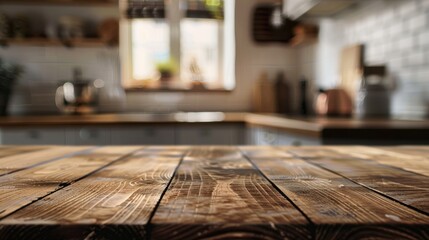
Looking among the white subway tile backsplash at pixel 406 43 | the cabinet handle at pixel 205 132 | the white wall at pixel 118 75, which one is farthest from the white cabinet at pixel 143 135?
the white subway tile backsplash at pixel 406 43

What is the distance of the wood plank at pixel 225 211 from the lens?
0.36 m

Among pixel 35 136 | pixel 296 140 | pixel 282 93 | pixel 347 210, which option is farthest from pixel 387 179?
pixel 282 93

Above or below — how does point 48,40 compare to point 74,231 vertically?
above

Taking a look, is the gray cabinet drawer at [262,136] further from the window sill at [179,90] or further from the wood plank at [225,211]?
the wood plank at [225,211]

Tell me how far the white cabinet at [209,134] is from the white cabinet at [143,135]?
6 cm

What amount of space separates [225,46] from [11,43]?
5.49ft

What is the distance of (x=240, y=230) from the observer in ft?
1.17

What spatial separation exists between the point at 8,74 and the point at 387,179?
116 inches

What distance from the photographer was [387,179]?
580 millimetres

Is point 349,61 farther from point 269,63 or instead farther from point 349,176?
point 349,176

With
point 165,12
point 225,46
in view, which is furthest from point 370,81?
point 165,12

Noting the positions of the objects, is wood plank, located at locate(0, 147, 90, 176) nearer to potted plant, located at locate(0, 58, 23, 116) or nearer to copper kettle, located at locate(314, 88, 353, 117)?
copper kettle, located at locate(314, 88, 353, 117)

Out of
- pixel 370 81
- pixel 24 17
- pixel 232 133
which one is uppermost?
pixel 24 17

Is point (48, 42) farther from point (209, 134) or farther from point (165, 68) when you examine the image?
point (209, 134)
